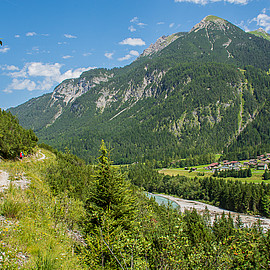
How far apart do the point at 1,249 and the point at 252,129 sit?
21066cm

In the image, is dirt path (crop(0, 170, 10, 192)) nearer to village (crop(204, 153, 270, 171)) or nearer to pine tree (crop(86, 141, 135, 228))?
pine tree (crop(86, 141, 135, 228))

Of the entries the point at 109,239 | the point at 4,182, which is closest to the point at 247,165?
the point at 4,182

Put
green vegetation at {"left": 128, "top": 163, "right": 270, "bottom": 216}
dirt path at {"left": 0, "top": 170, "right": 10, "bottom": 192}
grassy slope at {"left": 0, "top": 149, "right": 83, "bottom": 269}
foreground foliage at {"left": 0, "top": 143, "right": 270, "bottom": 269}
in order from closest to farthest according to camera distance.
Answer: grassy slope at {"left": 0, "top": 149, "right": 83, "bottom": 269}
foreground foliage at {"left": 0, "top": 143, "right": 270, "bottom": 269}
dirt path at {"left": 0, "top": 170, "right": 10, "bottom": 192}
green vegetation at {"left": 128, "top": 163, "right": 270, "bottom": 216}

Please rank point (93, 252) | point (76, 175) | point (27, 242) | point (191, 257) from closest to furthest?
point (191, 257) → point (27, 242) → point (93, 252) → point (76, 175)

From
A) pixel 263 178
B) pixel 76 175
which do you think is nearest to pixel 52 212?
pixel 76 175

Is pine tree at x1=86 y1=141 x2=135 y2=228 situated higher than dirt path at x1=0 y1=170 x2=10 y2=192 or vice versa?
dirt path at x1=0 y1=170 x2=10 y2=192

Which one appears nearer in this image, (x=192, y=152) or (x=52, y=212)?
(x=52, y=212)

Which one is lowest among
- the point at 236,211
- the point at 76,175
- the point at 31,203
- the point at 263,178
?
the point at 236,211

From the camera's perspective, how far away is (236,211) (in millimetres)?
72312

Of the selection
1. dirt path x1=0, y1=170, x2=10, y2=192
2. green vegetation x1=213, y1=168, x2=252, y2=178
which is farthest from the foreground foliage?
green vegetation x1=213, y1=168, x2=252, y2=178

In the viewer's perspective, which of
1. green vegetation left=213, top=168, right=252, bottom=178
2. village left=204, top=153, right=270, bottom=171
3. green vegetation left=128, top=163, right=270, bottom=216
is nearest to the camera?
green vegetation left=128, top=163, right=270, bottom=216

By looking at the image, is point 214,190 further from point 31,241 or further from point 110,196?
point 31,241

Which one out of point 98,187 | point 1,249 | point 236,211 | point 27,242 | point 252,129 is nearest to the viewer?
point 1,249

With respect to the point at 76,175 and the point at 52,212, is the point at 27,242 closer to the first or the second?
the point at 52,212
